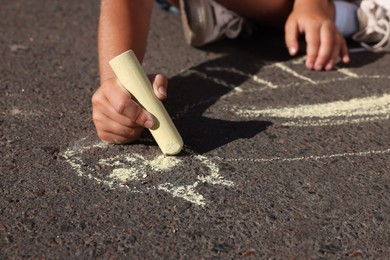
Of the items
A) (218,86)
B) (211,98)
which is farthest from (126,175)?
(218,86)

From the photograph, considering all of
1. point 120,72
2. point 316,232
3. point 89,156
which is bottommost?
point 316,232

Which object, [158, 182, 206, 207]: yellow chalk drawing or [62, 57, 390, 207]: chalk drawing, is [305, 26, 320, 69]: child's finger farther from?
[158, 182, 206, 207]: yellow chalk drawing

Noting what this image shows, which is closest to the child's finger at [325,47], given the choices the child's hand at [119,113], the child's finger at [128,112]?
the child's hand at [119,113]

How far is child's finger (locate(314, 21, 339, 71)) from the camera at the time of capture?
2.37 m

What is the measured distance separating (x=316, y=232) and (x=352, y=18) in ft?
4.38

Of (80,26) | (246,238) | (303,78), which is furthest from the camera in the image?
(80,26)

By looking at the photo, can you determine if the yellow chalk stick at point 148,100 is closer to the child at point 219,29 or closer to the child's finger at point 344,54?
the child at point 219,29

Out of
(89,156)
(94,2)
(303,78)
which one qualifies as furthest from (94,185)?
(94,2)

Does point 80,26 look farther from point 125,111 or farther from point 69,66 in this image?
point 125,111

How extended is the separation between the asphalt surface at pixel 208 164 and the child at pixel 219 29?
0.07 metres

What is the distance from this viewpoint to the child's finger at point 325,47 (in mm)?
2369

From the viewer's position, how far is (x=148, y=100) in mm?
1810

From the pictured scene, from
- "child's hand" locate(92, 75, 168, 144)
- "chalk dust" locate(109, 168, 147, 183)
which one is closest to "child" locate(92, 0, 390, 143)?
"child's hand" locate(92, 75, 168, 144)

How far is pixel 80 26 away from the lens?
284 cm
